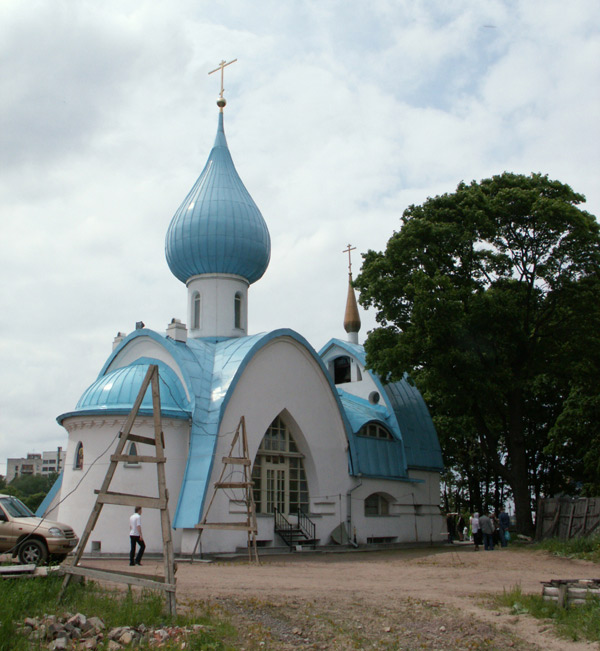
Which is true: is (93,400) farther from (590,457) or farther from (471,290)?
(590,457)

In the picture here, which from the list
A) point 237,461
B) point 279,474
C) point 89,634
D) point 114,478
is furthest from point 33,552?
point 279,474

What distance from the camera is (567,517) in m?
20.5

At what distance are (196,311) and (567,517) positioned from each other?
12835 millimetres

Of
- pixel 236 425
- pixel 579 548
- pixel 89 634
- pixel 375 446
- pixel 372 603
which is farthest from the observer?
pixel 375 446

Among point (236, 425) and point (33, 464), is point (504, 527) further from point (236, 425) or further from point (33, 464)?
point (33, 464)

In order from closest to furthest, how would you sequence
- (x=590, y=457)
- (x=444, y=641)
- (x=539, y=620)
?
1. (x=444, y=641)
2. (x=539, y=620)
3. (x=590, y=457)

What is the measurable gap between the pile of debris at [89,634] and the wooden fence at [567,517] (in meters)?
14.2

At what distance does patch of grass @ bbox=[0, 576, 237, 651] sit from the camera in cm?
725

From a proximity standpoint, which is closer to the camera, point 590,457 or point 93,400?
point 93,400

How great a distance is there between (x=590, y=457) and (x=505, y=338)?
4882 mm

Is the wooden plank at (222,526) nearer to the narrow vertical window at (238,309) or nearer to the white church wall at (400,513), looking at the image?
the white church wall at (400,513)

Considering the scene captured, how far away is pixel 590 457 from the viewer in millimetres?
22562

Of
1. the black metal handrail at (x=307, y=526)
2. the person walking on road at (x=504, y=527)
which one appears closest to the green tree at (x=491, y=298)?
the person walking on road at (x=504, y=527)

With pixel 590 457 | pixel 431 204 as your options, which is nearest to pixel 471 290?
pixel 431 204
